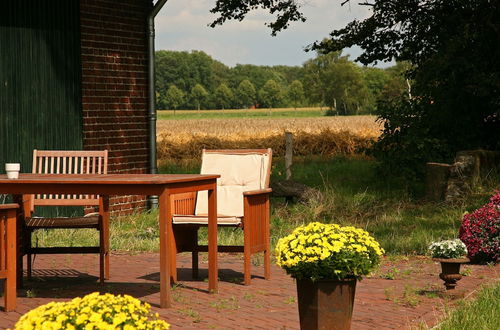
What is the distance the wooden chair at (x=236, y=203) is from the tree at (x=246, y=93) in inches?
4463

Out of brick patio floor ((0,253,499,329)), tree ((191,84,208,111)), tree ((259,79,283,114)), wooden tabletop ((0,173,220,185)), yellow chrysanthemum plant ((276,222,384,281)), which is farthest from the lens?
tree ((259,79,283,114))

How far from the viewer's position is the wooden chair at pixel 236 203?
895 cm

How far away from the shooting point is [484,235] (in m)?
10.4

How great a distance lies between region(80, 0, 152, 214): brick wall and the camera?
15078 millimetres

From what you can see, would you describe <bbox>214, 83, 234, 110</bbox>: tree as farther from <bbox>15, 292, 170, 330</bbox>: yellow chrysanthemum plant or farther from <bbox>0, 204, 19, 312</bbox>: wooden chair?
<bbox>15, 292, 170, 330</bbox>: yellow chrysanthemum plant

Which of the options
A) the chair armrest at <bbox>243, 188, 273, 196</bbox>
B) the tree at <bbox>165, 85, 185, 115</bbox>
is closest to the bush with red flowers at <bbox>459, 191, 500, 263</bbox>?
the chair armrest at <bbox>243, 188, 273, 196</bbox>

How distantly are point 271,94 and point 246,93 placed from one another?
4.55 m

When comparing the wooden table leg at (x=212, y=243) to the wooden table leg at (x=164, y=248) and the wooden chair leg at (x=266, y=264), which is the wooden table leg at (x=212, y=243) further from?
the wooden chair leg at (x=266, y=264)

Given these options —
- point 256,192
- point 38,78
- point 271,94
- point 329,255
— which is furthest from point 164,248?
point 271,94

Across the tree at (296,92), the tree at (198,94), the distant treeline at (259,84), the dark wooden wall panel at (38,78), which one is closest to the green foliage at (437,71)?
the dark wooden wall panel at (38,78)

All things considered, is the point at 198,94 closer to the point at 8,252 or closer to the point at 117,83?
the point at 117,83

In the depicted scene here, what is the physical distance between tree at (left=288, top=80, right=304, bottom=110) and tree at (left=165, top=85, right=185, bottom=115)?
26516 mm

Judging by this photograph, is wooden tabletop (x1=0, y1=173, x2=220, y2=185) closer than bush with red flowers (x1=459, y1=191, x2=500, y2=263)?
Yes

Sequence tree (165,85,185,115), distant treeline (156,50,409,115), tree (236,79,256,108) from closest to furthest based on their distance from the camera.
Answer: tree (165,85,185,115)
distant treeline (156,50,409,115)
tree (236,79,256,108)
